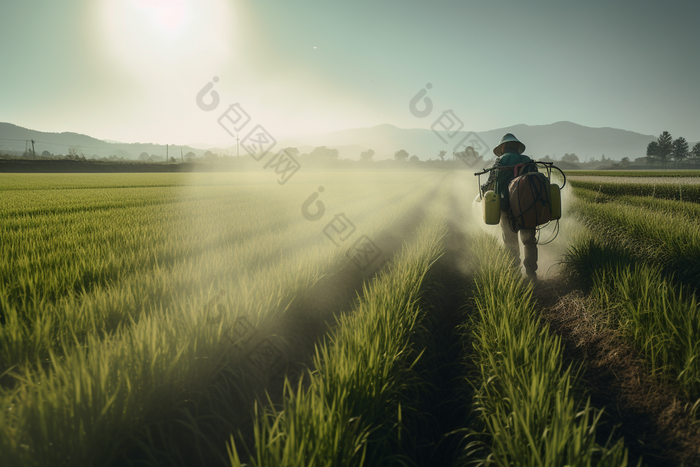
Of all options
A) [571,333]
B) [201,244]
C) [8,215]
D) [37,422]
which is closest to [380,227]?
[201,244]

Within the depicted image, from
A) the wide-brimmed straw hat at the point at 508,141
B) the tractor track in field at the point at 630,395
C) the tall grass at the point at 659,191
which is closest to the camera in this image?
the tractor track in field at the point at 630,395

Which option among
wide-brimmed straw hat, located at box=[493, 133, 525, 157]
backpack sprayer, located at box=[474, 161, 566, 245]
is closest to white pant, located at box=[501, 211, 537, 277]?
backpack sprayer, located at box=[474, 161, 566, 245]

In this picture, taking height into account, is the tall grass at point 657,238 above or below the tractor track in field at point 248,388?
above

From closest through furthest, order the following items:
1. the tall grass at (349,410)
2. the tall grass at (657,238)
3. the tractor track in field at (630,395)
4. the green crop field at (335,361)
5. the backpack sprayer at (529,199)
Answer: the tall grass at (349,410) < the green crop field at (335,361) < the tractor track in field at (630,395) < the backpack sprayer at (529,199) < the tall grass at (657,238)

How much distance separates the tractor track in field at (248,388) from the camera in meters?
1.59

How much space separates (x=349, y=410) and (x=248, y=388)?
90cm

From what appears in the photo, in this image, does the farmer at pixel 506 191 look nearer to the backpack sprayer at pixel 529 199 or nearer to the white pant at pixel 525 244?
the white pant at pixel 525 244

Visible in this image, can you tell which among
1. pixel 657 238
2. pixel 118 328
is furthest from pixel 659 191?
pixel 118 328

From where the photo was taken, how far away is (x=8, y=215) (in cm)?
708

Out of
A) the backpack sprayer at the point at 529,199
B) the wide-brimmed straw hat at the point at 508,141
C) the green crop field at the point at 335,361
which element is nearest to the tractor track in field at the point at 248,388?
the green crop field at the point at 335,361

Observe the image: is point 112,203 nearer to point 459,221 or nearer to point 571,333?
point 459,221

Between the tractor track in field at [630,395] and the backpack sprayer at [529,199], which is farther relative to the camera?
the backpack sprayer at [529,199]

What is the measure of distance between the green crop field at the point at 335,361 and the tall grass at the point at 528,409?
15 millimetres

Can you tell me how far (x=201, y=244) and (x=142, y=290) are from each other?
2377 millimetres
